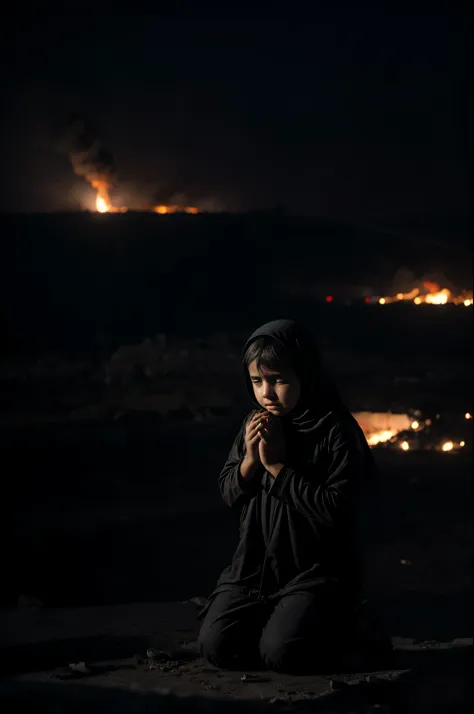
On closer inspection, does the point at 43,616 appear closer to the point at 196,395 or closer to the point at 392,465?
the point at 392,465

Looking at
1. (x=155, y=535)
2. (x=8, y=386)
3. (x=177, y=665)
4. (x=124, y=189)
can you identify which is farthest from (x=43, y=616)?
(x=124, y=189)

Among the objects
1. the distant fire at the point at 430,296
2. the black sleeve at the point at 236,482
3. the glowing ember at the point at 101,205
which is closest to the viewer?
the black sleeve at the point at 236,482

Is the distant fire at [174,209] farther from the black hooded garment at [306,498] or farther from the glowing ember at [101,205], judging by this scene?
the black hooded garment at [306,498]

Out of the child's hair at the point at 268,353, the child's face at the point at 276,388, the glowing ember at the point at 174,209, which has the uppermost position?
the glowing ember at the point at 174,209

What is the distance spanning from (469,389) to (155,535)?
6.47 m

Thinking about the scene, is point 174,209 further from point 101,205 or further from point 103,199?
point 101,205

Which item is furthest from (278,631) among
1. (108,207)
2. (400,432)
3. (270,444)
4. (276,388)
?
(108,207)

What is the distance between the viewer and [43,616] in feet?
14.4

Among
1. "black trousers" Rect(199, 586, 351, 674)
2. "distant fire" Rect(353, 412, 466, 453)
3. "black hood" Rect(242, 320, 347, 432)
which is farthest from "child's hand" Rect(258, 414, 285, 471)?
"distant fire" Rect(353, 412, 466, 453)

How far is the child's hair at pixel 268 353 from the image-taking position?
3.45 m

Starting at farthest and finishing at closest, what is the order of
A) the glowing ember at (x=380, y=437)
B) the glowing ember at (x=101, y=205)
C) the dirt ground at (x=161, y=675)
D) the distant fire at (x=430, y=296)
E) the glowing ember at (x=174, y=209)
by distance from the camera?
the glowing ember at (x=101, y=205) < the glowing ember at (x=174, y=209) < the distant fire at (x=430, y=296) < the glowing ember at (x=380, y=437) < the dirt ground at (x=161, y=675)

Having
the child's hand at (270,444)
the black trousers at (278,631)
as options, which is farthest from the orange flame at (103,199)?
the black trousers at (278,631)

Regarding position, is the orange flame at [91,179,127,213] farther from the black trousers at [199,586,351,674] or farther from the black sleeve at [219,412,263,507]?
the black trousers at [199,586,351,674]

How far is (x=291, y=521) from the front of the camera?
3443mm
